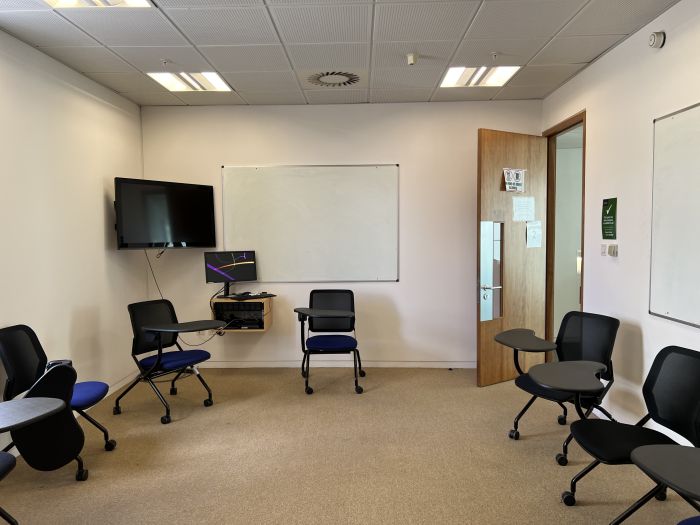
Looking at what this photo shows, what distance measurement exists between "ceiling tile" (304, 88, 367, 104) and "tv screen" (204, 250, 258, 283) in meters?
1.76

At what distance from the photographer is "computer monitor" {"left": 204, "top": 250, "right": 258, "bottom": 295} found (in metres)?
4.67

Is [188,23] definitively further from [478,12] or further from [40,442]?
[40,442]

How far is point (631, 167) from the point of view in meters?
3.20

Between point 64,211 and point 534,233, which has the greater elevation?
point 64,211

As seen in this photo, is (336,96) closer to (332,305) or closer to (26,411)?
(332,305)

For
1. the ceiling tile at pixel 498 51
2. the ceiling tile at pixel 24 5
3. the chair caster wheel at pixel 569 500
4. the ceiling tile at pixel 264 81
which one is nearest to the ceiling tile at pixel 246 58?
the ceiling tile at pixel 264 81

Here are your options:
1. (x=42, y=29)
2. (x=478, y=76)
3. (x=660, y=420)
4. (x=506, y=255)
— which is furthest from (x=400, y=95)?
(x=660, y=420)

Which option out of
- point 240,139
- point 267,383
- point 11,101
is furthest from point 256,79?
point 267,383

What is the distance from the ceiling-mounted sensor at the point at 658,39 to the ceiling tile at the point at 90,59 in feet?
12.6

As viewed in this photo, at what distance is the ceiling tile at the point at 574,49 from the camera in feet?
10.6

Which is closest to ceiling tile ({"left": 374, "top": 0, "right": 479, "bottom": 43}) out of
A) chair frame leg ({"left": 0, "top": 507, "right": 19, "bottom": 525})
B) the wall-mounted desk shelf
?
the wall-mounted desk shelf

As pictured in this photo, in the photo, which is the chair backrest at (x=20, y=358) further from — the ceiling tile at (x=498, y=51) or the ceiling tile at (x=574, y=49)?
the ceiling tile at (x=574, y=49)

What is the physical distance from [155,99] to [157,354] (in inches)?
103

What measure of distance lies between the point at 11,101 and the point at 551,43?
12.8ft
